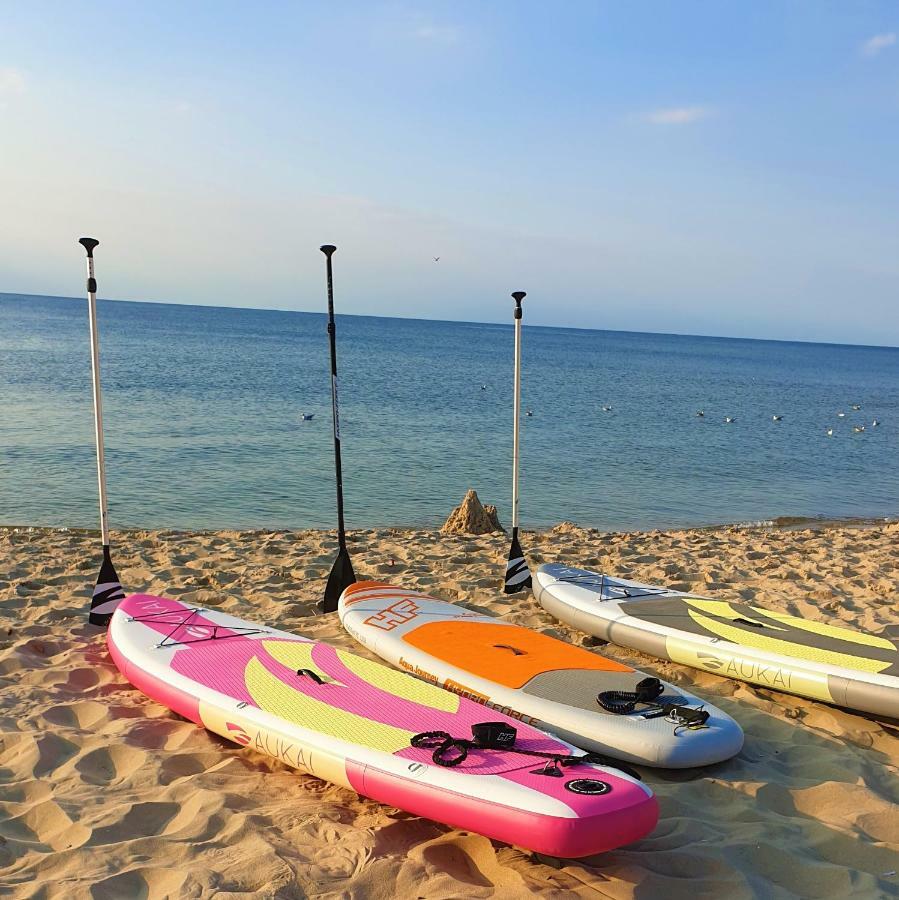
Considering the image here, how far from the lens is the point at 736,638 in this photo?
5.43 meters

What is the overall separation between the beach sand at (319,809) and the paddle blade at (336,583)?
0.56 feet

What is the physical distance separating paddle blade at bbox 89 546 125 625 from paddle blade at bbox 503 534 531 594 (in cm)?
319

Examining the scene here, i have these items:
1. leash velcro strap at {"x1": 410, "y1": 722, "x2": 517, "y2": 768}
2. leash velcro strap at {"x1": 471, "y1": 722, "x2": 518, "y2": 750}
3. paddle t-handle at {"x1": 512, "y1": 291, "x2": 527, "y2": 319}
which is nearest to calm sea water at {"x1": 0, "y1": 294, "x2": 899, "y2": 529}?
paddle t-handle at {"x1": 512, "y1": 291, "x2": 527, "y2": 319}

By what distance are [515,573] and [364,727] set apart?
3295 millimetres

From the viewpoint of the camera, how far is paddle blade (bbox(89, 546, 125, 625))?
→ 5984mm

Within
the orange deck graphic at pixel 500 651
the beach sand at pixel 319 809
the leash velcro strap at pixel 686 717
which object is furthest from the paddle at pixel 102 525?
the leash velcro strap at pixel 686 717

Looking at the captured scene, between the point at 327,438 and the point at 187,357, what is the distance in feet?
101

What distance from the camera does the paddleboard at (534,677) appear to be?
4051 millimetres

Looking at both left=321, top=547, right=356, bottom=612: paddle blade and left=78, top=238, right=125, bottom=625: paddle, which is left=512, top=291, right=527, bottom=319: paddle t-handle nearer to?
left=321, top=547, right=356, bottom=612: paddle blade

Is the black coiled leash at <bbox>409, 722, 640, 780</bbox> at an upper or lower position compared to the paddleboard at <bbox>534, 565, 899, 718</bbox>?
upper

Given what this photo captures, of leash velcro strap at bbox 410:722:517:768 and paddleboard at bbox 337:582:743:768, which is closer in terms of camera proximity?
leash velcro strap at bbox 410:722:517:768

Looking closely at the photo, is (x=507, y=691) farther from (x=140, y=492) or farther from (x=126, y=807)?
(x=140, y=492)

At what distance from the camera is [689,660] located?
18.0 feet

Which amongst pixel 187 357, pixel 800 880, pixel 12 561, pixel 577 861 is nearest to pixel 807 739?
pixel 800 880
